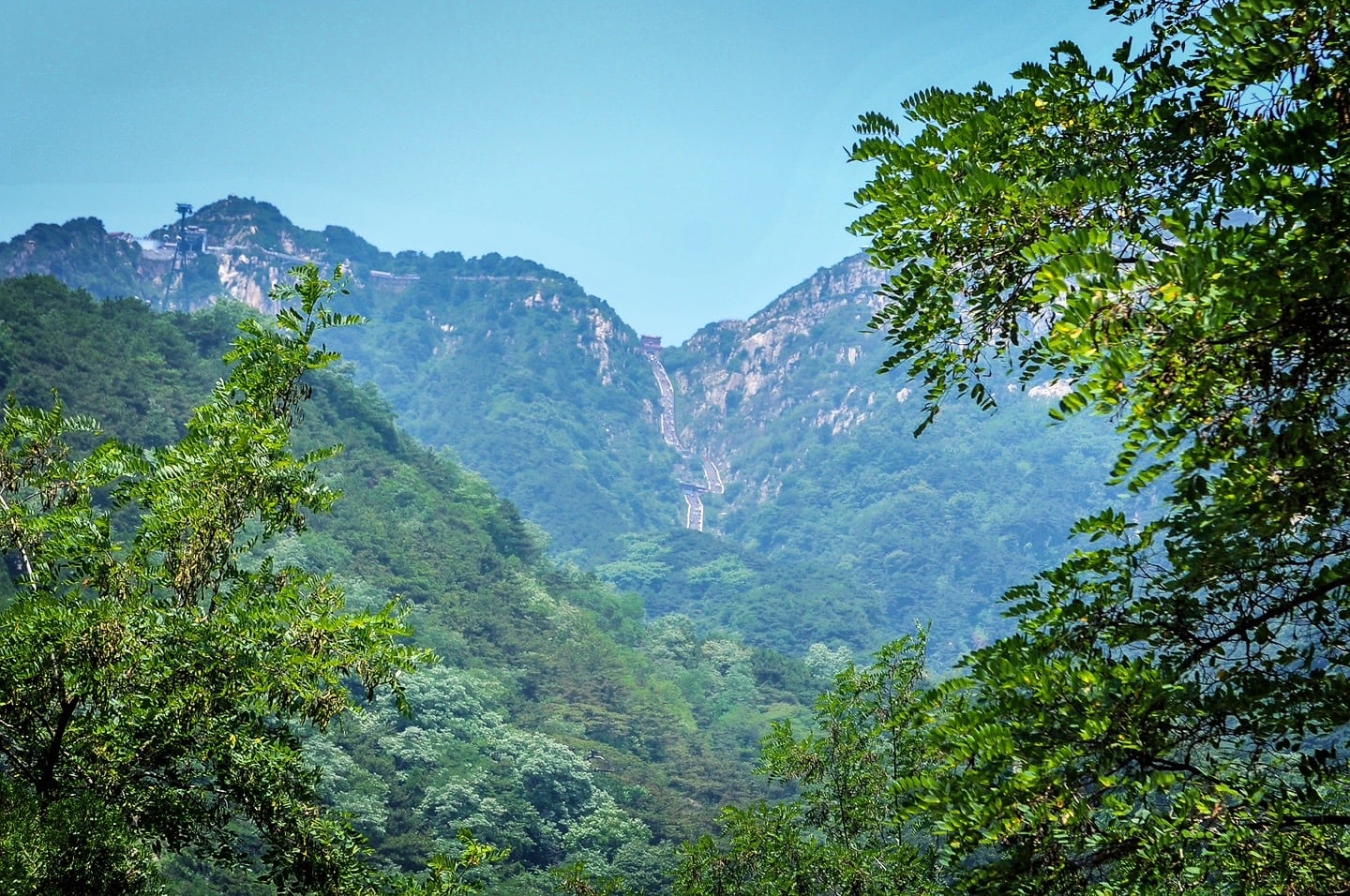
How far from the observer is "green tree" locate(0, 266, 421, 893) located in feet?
18.9

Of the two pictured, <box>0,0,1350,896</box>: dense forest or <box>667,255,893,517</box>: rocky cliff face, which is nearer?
<box>0,0,1350,896</box>: dense forest

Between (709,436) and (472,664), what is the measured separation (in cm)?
13121

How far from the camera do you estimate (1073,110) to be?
3.94 metres

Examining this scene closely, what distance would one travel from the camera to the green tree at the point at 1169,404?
290 cm

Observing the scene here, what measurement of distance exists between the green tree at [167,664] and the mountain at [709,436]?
100m

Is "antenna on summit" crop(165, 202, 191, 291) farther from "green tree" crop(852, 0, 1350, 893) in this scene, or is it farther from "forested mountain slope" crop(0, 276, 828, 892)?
"green tree" crop(852, 0, 1350, 893)

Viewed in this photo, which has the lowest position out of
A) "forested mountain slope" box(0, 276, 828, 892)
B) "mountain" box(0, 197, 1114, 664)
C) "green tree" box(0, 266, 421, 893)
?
"green tree" box(0, 266, 421, 893)

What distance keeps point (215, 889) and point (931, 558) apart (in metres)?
117

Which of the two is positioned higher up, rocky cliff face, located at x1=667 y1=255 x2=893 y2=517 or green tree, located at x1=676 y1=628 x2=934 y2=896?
rocky cliff face, located at x1=667 y1=255 x2=893 y2=517

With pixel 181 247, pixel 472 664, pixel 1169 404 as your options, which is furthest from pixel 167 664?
pixel 181 247

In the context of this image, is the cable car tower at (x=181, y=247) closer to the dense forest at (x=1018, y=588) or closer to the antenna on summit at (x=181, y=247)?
the antenna on summit at (x=181, y=247)

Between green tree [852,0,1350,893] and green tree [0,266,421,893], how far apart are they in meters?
4.27

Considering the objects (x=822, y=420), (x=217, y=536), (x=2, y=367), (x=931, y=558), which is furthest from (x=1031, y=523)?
(x=217, y=536)

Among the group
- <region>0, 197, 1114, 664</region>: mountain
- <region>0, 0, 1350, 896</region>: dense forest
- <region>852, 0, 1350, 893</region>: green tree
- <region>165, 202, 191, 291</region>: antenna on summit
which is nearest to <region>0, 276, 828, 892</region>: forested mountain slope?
<region>0, 0, 1350, 896</region>: dense forest
